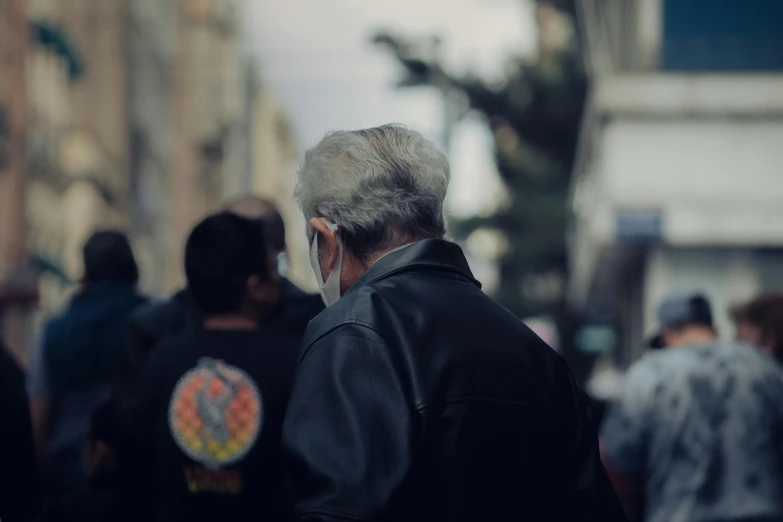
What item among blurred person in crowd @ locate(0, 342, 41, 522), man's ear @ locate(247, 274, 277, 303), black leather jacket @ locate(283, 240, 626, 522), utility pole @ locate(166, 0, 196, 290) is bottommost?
utility pole @ locate(166, 0, 196, 290)

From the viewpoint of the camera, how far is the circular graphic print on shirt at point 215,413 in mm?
4113

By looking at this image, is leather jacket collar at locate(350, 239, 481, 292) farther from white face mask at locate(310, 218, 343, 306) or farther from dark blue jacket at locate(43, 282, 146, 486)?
dark blue jacket at locate(43, 282, 146, 486)

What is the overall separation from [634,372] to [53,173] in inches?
1296

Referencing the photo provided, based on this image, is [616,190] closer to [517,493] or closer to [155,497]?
[155,497]

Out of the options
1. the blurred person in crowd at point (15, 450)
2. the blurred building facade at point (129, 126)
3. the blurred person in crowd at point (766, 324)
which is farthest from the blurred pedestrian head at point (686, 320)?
the blurred building facade at point (129, 126)

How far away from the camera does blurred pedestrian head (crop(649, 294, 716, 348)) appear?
6586mm

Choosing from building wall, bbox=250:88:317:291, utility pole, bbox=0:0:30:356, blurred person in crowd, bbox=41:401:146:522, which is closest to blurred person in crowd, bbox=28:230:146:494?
blurred person in crowd, bbox=41:401:146:522

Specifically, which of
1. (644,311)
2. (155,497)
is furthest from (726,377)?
(644,311)

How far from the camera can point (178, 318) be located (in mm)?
4738

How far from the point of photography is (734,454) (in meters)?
6.18

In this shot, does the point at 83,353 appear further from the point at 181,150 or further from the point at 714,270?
the point at 181,150

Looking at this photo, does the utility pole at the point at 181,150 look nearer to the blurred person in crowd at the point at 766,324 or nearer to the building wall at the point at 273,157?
the building wall at the point at 273,157

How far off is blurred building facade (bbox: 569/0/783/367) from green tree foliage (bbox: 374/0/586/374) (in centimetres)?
1198

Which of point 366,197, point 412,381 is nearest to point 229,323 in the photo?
point 366,197
